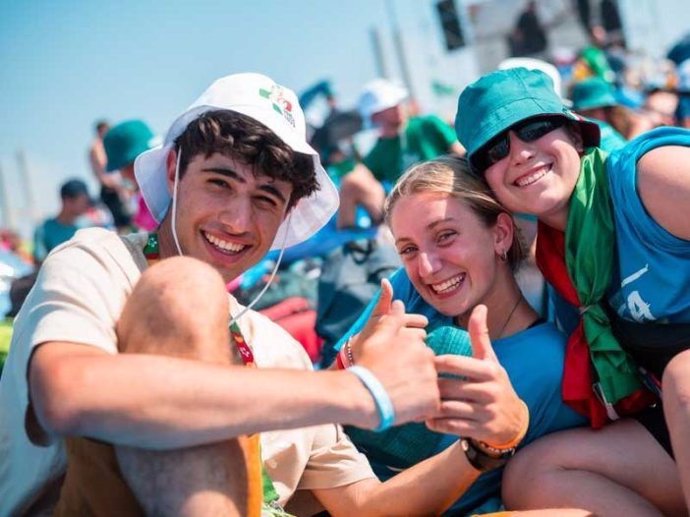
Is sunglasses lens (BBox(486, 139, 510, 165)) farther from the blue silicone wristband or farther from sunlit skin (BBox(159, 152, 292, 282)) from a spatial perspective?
the blue silicone wristband

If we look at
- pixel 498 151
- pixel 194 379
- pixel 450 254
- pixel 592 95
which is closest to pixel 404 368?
pixel 194 379

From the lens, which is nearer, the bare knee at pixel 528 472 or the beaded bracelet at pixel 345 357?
the bare knee at pixel 528 472

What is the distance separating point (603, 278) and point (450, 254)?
555 millimetres

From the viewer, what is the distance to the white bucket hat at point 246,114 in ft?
8.38

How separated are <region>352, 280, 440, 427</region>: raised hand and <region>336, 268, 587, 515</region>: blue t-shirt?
779 millimetres

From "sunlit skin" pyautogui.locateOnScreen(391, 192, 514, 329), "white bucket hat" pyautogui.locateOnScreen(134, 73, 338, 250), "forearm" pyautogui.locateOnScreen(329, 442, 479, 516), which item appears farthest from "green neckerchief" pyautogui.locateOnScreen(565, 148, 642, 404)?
"white bucket hat" pyautogui.locateOnScreen(134, 73, 338, 250)

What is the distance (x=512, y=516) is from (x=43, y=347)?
1.36m

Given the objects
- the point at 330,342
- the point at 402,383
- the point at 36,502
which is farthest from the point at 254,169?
the point at 330,342

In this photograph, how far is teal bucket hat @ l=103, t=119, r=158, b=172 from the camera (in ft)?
20.4

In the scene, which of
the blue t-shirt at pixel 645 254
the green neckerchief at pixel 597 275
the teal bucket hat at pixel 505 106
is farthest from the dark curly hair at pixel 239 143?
the blue t-shirt at pixel 645 254

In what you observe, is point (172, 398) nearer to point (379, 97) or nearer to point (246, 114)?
point (246, 114)

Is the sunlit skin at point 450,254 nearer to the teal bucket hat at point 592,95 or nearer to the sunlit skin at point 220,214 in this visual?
the sunlit skin at point 220,214

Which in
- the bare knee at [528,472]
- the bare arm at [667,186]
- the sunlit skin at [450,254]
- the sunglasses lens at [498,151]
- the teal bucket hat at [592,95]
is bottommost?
the bare knee at [528,472]

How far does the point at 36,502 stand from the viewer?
2037 mm
